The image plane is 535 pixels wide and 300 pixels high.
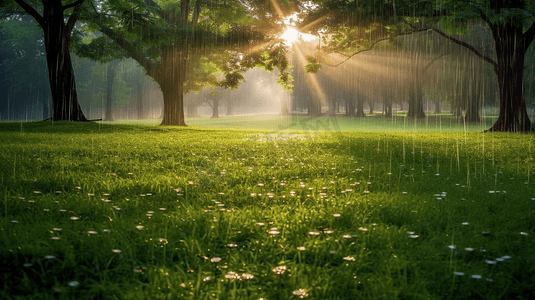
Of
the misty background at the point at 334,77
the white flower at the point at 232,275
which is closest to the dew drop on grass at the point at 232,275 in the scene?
the white flower at the point at 232,275

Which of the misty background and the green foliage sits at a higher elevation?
the misty background

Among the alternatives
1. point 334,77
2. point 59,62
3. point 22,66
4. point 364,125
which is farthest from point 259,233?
point 22,66

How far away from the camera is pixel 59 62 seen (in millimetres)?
21203

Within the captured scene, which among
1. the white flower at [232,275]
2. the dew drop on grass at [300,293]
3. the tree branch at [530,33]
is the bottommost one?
the dew drop on grass at [300,293]

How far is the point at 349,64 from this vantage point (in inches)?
1997

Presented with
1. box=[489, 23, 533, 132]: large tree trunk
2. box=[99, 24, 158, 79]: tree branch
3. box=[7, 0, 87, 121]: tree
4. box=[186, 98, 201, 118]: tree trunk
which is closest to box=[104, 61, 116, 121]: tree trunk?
box=[186, 98, 201, 118]: tree trunk

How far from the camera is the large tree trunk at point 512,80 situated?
19.9 meters

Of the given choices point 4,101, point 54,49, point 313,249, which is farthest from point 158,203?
point 4,101

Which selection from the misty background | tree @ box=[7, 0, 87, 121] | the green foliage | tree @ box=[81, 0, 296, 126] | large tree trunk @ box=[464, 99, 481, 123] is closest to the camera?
tree @ box=[81, 0, 296, 126]

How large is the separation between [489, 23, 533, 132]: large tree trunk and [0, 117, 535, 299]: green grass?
48.3 feet

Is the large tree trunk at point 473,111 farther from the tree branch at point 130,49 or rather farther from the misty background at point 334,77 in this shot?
the tree branch at point 130,49

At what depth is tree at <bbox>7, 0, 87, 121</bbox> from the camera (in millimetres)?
20547

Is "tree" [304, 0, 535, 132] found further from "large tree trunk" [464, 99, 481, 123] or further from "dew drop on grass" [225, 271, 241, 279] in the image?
"large tree trunk" [464, 99, 481, 123]

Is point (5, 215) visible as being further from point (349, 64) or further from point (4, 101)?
point (4, 101)
